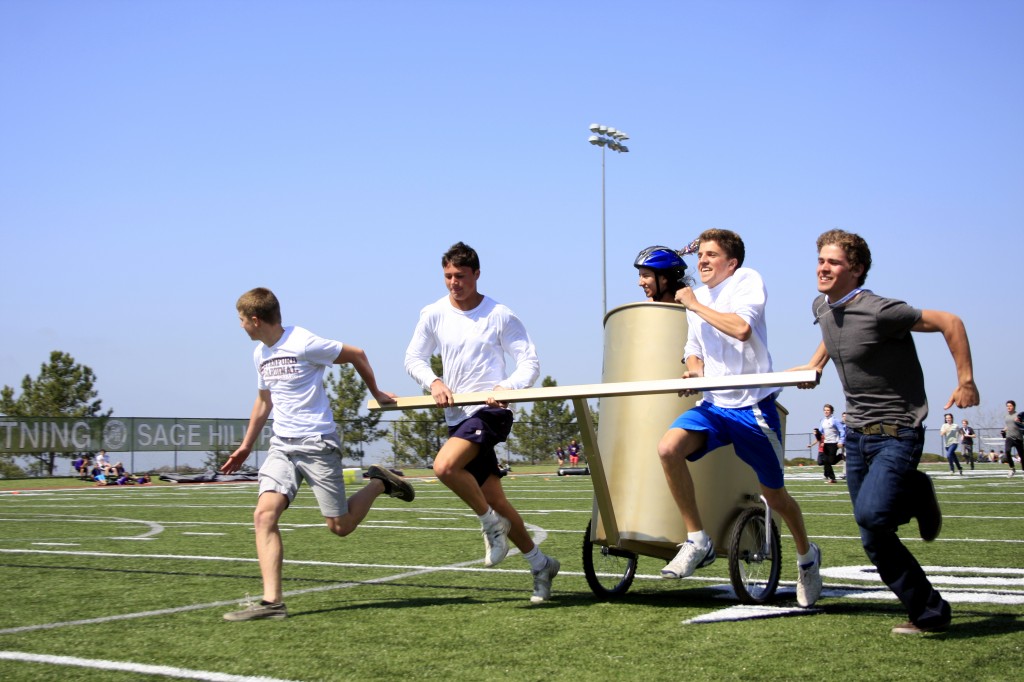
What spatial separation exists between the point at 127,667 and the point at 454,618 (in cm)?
188

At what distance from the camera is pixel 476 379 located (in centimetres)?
702

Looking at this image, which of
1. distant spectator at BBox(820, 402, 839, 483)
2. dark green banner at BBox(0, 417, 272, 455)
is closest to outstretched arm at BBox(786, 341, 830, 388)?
distant spectator at BBox(820, 402, 839, 483)

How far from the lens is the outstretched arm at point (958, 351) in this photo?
5023 mm

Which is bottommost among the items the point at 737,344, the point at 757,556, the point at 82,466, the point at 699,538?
the point at 82,466

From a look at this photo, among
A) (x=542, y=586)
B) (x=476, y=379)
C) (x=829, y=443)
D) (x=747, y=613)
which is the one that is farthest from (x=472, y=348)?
(x=829, y=443)

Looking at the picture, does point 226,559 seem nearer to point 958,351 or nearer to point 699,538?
point 699,538

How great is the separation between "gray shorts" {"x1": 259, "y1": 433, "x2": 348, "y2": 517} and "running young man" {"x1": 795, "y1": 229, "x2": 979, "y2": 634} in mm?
2998

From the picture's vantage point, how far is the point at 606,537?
6.74 meters

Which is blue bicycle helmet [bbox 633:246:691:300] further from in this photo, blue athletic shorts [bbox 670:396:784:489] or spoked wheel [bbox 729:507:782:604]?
spoked wheel [bbox 729:507:782:604]

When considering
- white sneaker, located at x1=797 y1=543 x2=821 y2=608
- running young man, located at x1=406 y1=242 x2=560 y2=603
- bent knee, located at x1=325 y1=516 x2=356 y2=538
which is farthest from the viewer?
bent knee, located at x1=325 y1=516 x2=356 y2=538

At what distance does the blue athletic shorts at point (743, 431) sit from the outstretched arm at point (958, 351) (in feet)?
4.03

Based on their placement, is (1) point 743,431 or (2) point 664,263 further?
(2) point 664,263

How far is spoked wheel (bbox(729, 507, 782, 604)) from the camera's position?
6.57 meters

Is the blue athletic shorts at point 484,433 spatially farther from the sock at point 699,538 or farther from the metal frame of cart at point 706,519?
the sock at point 699,538
